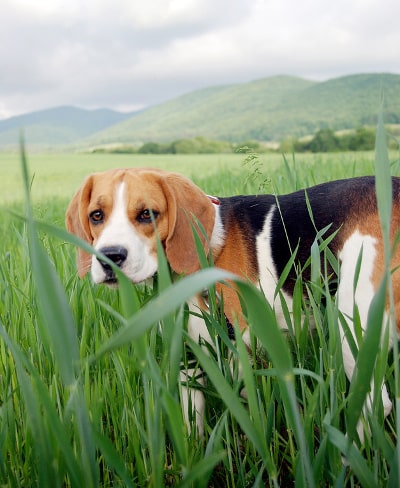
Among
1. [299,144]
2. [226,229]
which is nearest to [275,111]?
[299,144]

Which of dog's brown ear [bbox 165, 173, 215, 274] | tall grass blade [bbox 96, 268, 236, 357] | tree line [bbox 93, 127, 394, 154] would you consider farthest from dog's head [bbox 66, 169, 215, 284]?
tree line [bbox 93, 127, 394, 154]

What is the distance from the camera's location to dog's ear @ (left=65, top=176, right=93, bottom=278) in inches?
108

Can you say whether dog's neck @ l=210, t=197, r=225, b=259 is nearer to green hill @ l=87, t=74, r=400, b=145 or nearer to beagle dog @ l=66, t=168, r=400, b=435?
beagle dog @ l=66, t=168, r=400, b=435

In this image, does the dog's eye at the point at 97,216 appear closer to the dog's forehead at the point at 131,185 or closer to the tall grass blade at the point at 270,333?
the dog's forehead at the point at 131,185

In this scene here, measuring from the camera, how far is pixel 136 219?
2.55 m

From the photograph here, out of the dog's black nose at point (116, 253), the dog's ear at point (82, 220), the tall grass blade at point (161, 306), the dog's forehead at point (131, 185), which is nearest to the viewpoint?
the tall grass blade at point (161, 306)

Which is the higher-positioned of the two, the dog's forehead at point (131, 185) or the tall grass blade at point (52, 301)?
the dog's forehead at point (131, 185)

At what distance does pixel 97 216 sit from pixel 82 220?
0.52 ft

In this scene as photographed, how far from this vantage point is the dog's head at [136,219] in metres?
2.37

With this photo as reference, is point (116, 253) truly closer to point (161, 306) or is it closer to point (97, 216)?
point (97, 216)

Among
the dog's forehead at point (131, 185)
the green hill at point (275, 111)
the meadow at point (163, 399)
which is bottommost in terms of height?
the meadow at point (163, 399)

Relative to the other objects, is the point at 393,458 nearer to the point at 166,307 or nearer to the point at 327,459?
the point at 327,459

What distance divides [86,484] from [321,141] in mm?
27102

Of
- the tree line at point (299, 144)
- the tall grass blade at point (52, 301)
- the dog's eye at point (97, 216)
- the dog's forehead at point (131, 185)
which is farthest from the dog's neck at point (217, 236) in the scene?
the tree line at point (299, 144)
